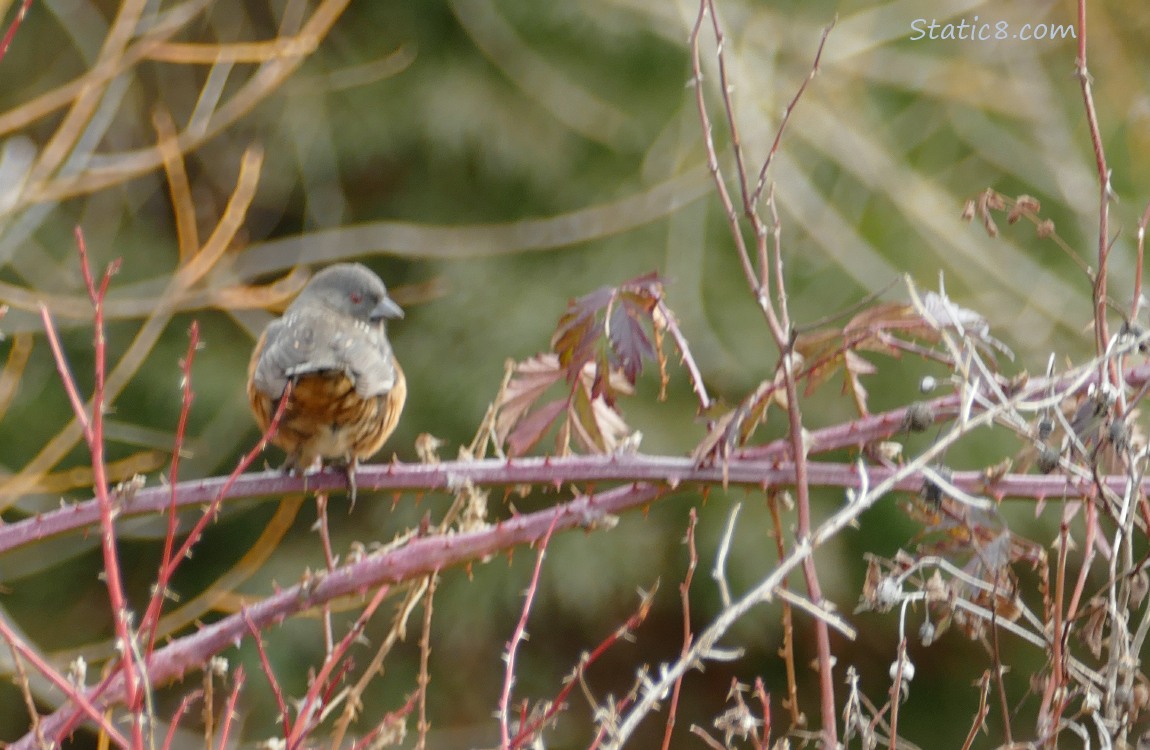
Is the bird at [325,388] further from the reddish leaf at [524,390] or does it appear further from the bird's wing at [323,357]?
the reddish leaf at [524,390]

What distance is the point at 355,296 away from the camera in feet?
11.2

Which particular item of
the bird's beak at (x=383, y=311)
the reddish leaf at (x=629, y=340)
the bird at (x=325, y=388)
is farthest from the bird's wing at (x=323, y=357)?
the reddish leaf at (x=629, y=340)

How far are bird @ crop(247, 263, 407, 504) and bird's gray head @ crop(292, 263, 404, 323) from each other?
38 centimetres

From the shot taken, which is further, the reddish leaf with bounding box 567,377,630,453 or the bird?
the bird

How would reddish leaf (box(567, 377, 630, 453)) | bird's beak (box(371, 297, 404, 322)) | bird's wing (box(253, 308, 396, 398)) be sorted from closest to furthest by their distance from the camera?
reddish leaf (box(567, 377, 630, 453)) → bird's wing (box(253, 308, 396, 398)) → bird's beak (box(371, 297, 404, 322))

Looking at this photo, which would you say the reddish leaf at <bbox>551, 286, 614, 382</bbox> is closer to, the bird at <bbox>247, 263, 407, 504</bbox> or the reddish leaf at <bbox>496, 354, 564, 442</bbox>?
the reddish leaf at <bbox>496, 354, 564, 442</bbox>

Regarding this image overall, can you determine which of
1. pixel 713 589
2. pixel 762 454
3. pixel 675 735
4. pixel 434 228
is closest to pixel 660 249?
pixel 434 228

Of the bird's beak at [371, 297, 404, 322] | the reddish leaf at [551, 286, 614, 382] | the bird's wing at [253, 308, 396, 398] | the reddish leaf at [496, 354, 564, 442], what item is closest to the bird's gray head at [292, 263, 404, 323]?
the bird's beak at [371, 297, 404, 322]

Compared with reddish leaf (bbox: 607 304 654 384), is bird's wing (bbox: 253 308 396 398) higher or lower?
lower

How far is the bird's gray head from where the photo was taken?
340cm

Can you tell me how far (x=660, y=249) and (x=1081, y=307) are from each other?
1.89 m

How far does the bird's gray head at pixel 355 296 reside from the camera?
340 cm

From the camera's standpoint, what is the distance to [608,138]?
6078 millimetres

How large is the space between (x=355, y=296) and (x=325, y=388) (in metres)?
0.86
